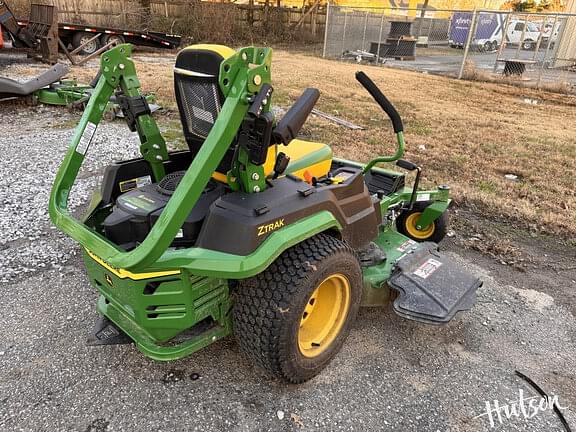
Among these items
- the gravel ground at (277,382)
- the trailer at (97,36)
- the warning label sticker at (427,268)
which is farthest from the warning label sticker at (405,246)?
the trailer at (97,36)

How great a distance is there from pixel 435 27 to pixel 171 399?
84.1ft

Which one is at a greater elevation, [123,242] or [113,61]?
[113,61]

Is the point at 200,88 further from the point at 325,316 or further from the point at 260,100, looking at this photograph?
the point at 325,316

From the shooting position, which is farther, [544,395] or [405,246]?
[405,246]

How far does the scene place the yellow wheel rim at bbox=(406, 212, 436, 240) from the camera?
393 centimetres

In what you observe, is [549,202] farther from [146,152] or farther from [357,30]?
[357,30]

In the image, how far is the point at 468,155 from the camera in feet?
20.8

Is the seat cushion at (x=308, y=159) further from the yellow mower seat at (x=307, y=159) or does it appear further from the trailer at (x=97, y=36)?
the trailer at (x=97, y=36)

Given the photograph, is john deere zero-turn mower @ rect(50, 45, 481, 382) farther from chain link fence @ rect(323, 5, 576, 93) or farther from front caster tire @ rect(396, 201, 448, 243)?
chain link fence @ rect(323, 5, 576, 93)

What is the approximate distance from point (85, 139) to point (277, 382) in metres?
1.67

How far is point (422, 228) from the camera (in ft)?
12.9

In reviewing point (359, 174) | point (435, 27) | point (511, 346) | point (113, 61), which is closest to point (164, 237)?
point (113, 61)

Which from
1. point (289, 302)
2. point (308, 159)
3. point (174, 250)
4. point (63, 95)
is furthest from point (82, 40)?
point (289, 302)

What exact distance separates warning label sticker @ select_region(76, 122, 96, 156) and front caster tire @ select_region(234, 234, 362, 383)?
1.13 meters
